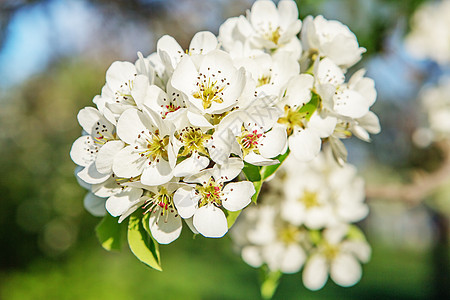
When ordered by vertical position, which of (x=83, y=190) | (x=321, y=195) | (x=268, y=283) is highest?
(x=321, y=195)

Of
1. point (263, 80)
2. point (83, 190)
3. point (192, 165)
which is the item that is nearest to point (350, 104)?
point (263, 80)

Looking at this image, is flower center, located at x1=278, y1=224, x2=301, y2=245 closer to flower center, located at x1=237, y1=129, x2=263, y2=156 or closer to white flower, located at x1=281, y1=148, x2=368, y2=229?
white flower, located at x1=281, y1=148, x2=368, y2=229

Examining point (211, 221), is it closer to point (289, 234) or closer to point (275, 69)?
point (275, 69)

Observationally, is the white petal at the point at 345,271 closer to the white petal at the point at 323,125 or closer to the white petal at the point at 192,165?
the white petal at the point at 323,125

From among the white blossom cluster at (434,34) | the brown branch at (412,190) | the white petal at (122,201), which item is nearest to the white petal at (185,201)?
the white petal at (122,201)

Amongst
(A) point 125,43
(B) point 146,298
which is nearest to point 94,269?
(B) point 146,298

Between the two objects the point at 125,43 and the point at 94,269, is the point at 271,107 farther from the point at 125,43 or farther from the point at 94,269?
the point at 94,269
